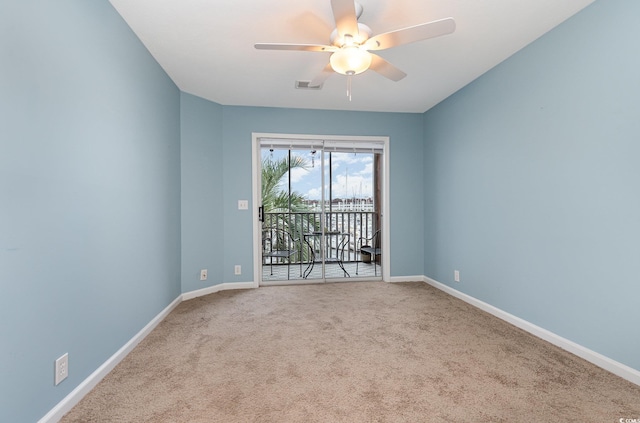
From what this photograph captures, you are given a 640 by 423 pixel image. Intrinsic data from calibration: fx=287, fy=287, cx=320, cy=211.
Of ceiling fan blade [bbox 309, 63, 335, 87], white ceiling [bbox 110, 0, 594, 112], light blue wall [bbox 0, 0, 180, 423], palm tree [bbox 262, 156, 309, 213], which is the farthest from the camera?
palm tree [bbox 262, 156, 309, 213]

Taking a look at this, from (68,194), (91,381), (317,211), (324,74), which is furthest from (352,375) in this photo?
(317,211)

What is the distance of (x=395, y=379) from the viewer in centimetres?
178

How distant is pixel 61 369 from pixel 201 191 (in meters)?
2.36

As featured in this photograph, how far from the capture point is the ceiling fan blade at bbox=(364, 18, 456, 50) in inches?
62.6

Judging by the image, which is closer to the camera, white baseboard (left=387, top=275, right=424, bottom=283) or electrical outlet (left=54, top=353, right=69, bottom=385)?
electrical outlet (left=54, top=353, right=69, bottom=385)

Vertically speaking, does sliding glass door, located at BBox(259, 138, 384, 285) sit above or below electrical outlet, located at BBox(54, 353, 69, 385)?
above

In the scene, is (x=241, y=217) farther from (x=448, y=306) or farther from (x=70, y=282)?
(x=448, y=306)

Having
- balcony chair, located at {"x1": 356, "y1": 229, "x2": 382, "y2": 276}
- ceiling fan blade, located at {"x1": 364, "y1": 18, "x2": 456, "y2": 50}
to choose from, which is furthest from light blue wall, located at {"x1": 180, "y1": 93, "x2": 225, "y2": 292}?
ceiling fan blade, located at {"x1": 364, "y1": 18, "x2": 456, "y2": 50}

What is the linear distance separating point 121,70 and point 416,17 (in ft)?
7.08

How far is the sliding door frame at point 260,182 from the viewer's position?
152 inches

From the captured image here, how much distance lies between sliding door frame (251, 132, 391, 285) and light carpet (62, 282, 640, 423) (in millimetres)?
1131

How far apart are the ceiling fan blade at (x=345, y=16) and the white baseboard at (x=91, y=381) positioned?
250 centimetres

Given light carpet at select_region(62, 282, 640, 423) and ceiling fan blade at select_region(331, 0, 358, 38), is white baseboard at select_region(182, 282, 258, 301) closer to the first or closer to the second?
light carpet at select_region(62, 282, 640, 423)

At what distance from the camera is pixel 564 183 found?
2.14 metres
